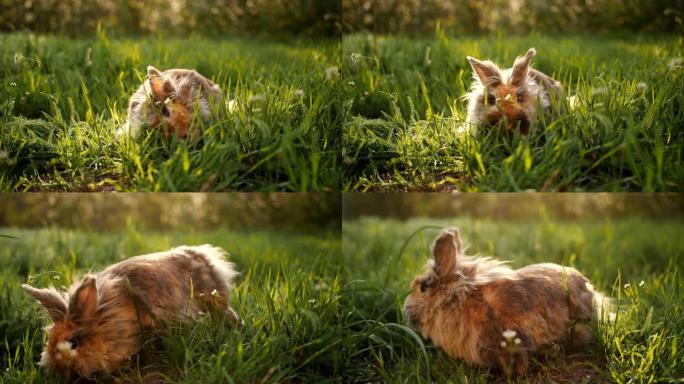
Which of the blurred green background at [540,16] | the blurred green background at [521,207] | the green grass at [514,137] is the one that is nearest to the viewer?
the green grass at [514,137]

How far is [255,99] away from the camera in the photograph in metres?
2.65

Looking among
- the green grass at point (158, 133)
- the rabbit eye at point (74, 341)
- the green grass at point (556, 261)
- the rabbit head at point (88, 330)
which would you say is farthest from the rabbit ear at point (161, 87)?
the green grass at point (556, 261)

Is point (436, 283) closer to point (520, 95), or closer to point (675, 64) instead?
point (520, 95)

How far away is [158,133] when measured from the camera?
2.50 metres

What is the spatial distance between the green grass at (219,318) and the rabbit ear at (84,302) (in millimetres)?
218

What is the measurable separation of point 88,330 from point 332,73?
1271 millimetres

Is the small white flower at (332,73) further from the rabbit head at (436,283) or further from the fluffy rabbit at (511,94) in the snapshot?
the rabbit head at (436,283)

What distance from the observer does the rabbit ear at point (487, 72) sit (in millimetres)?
2566

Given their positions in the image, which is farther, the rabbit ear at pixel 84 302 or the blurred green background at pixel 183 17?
the blurred green background at pixel 183 17

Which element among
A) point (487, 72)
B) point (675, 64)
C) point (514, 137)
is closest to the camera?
point (514, 137)

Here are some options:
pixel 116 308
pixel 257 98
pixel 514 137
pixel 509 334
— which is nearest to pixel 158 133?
pixel 257 98

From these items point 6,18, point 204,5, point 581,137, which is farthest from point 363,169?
point 6,18

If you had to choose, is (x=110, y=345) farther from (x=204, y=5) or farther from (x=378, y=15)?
(x=378, y=15)

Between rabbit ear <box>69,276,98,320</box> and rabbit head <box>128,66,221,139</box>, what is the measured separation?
54cm
